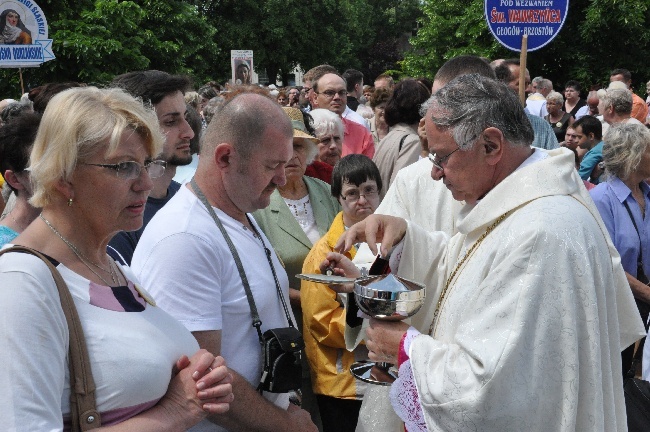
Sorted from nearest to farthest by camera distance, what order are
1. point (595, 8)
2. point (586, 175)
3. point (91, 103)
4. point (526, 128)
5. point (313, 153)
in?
point (91, 103) → point (526, 128) → point (313, 153) → point (586, 175) → point (595, 8)

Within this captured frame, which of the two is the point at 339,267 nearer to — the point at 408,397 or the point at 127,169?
the point at 408,397

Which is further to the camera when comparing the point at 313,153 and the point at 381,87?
the point at 381,87

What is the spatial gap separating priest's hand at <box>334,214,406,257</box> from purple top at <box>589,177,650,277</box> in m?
2.57

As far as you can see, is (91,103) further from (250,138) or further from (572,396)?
(572,396)

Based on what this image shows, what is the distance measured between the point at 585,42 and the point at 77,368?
24.5 m

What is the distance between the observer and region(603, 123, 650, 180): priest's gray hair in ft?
17.6

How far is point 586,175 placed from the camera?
24.2 ft

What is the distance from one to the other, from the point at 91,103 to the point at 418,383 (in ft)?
4.34

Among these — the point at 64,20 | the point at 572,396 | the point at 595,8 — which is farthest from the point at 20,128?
the point at 595,8

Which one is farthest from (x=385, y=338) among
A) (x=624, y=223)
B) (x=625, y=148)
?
(x=625, y=148)

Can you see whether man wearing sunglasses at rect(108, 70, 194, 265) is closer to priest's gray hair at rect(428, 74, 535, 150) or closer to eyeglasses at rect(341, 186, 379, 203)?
eyeglasses at rect(341, 186, 379, 203)

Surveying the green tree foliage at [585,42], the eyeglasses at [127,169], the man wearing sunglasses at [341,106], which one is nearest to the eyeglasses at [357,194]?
the eyeglasses at [127,169]

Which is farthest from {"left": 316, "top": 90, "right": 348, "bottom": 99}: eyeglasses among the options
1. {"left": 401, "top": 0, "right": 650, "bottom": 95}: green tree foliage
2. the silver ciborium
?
{"left": 401, "top": 0, "right": 650, "bottom": 95}: green tree foliage

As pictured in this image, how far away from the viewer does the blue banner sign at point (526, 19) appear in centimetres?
682
